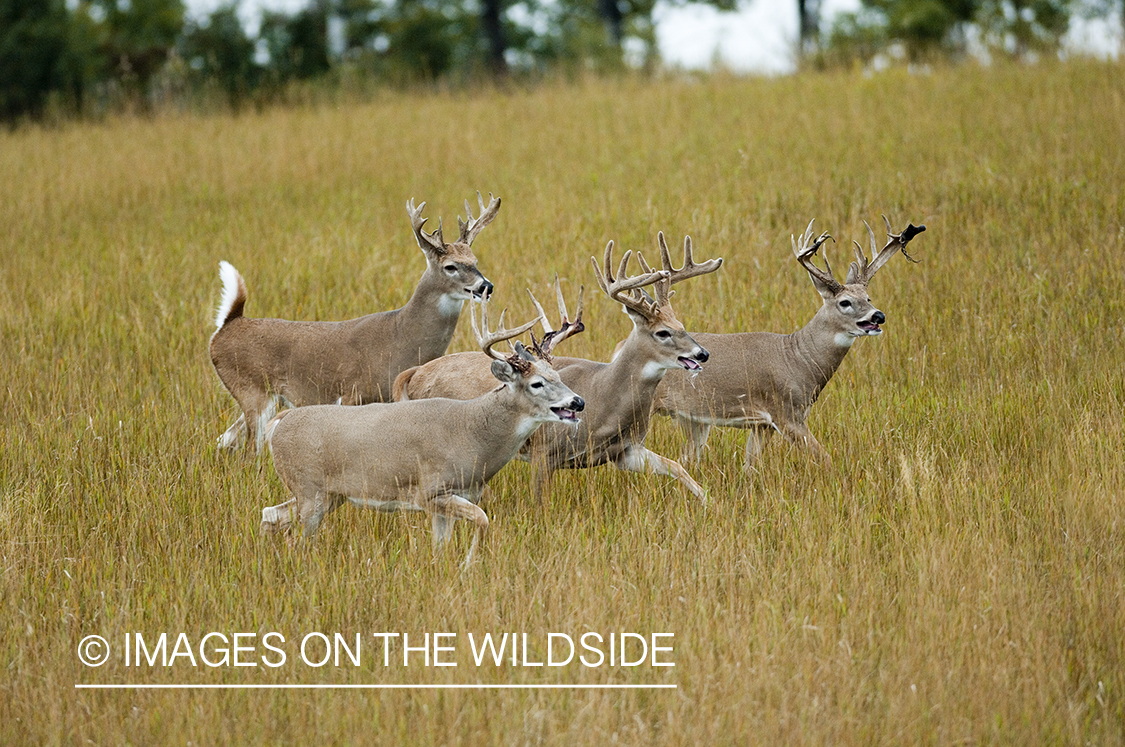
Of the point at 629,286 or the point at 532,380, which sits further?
the point at 629,286

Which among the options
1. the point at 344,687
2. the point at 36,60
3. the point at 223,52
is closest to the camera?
the point at 344,687

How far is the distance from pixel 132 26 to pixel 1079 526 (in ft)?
84.4

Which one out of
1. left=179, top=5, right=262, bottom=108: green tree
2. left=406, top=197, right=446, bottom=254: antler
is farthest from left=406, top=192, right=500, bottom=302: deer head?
left=179, top=5, right=262, bottom=108: green tree

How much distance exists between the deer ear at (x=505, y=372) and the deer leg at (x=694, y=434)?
1542 mm

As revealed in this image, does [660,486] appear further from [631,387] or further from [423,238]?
[423,238]

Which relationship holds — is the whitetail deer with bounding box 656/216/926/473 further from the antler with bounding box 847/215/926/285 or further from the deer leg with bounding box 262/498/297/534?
the deer leg with bounding box 262/498/297/534

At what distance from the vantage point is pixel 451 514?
557 centimetres

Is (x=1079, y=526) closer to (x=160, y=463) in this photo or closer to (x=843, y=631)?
(x=843, y=631)

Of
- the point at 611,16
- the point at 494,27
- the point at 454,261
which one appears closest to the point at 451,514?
the point at 454,261

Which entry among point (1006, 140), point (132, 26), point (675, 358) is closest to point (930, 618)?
point (675, 358)

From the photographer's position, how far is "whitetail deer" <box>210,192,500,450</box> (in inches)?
294

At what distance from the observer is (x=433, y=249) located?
7.70 meters

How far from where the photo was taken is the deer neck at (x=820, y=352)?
709 centimetres

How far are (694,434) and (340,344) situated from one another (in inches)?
90.7
